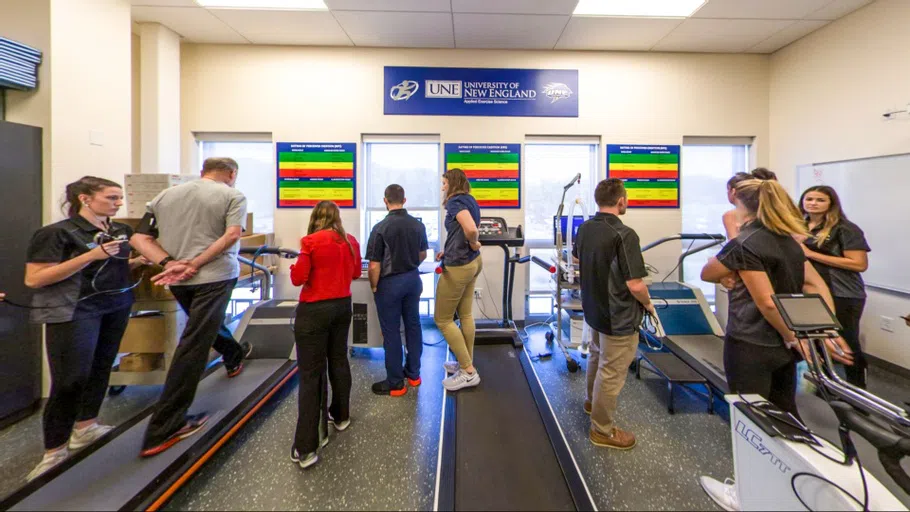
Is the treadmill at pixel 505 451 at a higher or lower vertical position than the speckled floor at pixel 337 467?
higher

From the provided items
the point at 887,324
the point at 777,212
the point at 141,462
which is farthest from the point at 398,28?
the point at 887,324

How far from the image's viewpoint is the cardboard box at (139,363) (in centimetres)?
262

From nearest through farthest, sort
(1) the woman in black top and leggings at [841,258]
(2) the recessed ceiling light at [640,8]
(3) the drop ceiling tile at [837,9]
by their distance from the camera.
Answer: (1) the woman in black top and leggings at [841,258], (3) the drop ceiling tile at [837,9], (2) the recessed ceiling light at [640,8]

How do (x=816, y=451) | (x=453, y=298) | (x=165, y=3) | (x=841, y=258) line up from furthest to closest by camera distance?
(x=165, y=3) < (x=453, y=298) < (x=841, y=258) < (x=816, y=451)

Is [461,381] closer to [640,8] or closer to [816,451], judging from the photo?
[816,451]

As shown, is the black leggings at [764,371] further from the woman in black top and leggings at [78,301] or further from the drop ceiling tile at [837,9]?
the drop ceiling tile at [837,9]

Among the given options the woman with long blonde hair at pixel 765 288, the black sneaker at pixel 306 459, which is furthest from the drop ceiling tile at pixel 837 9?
the black sneaker at pixel 306 459

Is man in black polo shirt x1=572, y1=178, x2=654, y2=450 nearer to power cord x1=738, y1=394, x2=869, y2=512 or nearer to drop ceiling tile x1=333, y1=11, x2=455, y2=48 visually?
power cord x1=738, y1=394, x2=869, y2=512

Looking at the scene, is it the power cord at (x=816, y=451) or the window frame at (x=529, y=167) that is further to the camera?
the window frame at (x=529, y=167)

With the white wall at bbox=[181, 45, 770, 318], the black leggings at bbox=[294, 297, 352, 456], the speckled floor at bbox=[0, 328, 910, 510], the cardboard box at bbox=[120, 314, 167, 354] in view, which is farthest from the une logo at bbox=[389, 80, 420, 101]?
the speckled floor at bbox=[0, 328, 910, 510]

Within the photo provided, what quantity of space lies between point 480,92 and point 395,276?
111 inches

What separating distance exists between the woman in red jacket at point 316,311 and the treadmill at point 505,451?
779 millimetres

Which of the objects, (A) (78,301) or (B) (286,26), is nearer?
(A) (78,301)

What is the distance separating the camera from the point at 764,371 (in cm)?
158
